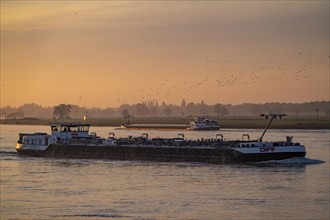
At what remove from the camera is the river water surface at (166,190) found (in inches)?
1928

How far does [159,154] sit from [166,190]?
32.7 meters

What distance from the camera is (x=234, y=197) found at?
55.5m

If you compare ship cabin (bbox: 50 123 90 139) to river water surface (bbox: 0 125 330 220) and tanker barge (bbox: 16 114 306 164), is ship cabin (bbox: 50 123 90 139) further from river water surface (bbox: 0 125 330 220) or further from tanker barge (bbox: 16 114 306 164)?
river water surface (bbox: 0 125 330 220)

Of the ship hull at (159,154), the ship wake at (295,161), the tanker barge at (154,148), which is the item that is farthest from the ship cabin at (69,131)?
the ship wake at (295,161)

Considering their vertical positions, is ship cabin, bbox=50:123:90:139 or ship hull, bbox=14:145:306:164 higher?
ship cabin, bbox=50:123:90:139

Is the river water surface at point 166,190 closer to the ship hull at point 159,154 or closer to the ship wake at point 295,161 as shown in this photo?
the ship wake at point 295,161

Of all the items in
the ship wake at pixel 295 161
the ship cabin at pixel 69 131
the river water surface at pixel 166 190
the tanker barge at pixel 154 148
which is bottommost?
the river water surface at pixel 166 190

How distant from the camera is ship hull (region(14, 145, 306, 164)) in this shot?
8419 cm

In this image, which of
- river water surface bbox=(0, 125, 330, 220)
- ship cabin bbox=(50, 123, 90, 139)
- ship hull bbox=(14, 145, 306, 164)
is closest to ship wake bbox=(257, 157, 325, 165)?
river water surface bbox=(0, 125, 330, 220)

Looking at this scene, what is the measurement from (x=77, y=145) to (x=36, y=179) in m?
32.7

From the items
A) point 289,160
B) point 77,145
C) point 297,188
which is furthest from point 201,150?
point 297,188

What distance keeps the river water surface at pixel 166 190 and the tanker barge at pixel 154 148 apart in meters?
2.02

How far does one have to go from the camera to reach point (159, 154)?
93.0 meters

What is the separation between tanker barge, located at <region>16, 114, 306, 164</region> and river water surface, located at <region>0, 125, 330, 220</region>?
202cm
